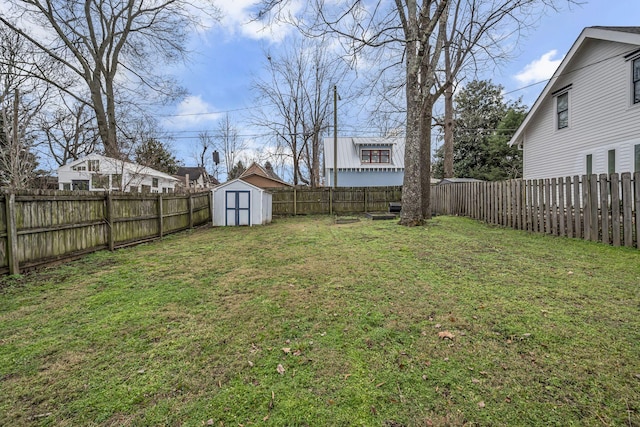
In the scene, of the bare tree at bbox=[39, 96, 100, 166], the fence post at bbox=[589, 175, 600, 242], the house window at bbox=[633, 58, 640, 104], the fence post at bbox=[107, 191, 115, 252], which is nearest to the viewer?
the fence post at bbox=[589, 175, 600, 242]

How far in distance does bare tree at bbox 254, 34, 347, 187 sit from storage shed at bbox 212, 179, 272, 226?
13271mm

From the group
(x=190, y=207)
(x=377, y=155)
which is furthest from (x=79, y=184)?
(x=377, y=155)

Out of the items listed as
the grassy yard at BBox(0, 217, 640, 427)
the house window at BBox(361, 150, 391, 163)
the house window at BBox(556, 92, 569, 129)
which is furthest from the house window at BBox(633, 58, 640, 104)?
the house window at BBox(361, 150, 391, 163)

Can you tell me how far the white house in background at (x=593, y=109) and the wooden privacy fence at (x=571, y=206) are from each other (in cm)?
389

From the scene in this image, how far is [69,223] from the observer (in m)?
5.75

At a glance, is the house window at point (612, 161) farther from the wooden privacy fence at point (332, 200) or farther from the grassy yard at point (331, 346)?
the wooden privacy fence at point (332, 200)

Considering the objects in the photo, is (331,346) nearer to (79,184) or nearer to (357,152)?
(357,152)

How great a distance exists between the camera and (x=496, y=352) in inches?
87.7

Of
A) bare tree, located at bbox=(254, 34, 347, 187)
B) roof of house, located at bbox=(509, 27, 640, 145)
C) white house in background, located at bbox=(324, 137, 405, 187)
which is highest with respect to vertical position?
bare tree, located at bbox=(254, 34, 347, 187)

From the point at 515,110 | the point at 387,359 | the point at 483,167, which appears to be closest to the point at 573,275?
the point at 387,359

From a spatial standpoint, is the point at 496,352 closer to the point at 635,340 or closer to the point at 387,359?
the point at 387,359

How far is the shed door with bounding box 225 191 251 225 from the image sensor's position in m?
12.1

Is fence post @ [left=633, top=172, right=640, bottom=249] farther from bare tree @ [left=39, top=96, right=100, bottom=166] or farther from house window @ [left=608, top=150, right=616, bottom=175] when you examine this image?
bare tree @ [left=39, top=96, right=100, bottom=166]

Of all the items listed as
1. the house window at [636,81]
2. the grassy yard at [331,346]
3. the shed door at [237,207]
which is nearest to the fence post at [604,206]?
the grassy yard at [331,346]
